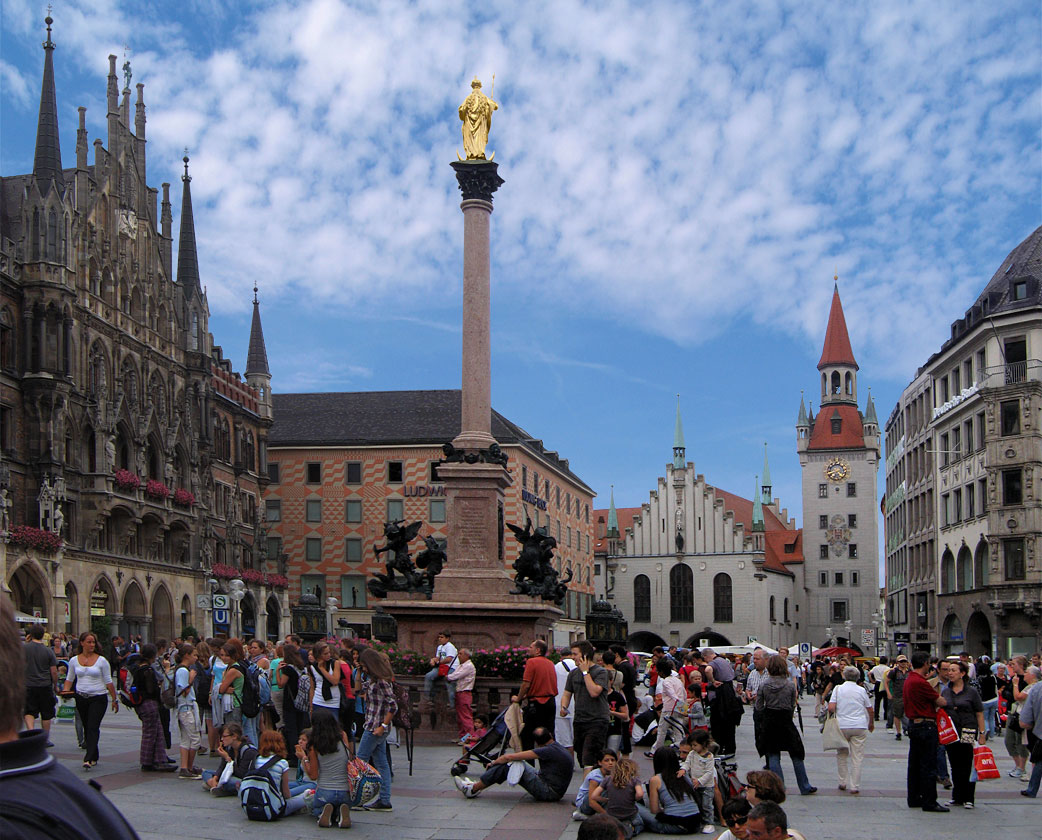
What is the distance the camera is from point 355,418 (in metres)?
81.3

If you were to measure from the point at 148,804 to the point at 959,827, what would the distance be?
27.9ft

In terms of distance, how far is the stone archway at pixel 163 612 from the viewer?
56.6 meters

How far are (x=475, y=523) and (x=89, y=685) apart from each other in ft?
35.4

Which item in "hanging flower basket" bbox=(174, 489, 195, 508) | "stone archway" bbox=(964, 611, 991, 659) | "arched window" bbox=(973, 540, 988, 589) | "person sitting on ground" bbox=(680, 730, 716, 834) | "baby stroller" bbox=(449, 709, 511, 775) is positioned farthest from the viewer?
"hanging flower basket" bbox=(174, 489, 195, 508)

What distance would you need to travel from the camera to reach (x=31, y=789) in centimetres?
242

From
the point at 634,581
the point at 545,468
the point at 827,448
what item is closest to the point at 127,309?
the point at 545,468

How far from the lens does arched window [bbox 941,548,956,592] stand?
199 ft

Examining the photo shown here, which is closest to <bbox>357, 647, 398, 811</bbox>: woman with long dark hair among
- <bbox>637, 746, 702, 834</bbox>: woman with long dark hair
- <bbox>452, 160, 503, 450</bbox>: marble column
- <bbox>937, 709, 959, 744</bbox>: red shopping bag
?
<bbox>637, 746, 702, 834</bbox>: woman with long dark hair

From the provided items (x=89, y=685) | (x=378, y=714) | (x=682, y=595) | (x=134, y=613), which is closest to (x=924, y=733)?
(x=378, y=714)

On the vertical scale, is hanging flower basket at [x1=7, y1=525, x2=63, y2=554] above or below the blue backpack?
above

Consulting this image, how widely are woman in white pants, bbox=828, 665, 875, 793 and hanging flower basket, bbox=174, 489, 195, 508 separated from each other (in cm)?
4676

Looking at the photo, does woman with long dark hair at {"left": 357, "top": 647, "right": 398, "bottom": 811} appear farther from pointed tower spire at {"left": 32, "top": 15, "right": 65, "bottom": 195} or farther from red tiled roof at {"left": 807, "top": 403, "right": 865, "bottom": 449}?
red tiled roof at {"left": 807, "top": 403, "right": 865, "bottom": 449}

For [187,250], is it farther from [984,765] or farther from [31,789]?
[31,789]

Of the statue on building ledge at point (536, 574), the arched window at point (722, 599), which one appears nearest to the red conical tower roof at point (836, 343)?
the arched window at point (722, 599)
